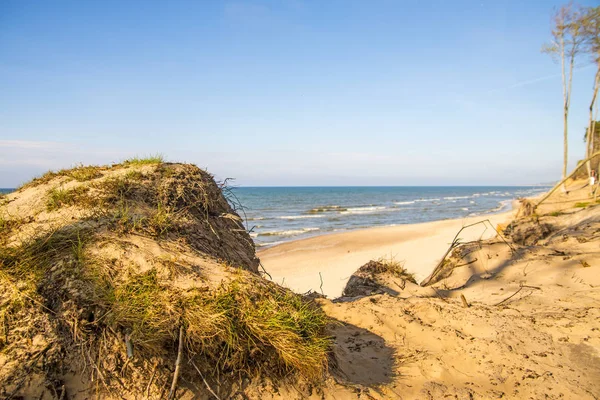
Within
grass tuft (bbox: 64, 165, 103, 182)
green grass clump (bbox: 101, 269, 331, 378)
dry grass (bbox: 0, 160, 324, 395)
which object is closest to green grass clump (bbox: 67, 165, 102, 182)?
grass tuft (bbox: 64, 165, 103, 182)

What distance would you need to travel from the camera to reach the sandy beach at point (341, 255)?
36.7 feet

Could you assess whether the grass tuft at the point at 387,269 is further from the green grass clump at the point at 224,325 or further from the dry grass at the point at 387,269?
the green grass clump at the point at 224,325

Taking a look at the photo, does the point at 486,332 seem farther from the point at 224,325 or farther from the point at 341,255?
the point at 341,255

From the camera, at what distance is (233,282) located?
276 centimetres

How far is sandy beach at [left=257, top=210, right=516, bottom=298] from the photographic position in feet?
36.7

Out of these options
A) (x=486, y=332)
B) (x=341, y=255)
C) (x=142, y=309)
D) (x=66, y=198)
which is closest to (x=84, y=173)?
(x=66, y=198)

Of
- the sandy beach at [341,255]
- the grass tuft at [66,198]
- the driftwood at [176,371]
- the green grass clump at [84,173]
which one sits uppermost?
the green grass clump at [84,173]

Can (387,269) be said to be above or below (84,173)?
below

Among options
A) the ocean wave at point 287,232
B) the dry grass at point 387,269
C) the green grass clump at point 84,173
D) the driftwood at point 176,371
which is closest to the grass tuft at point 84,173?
the green grass clump at point 84,173

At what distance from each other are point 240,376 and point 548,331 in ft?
12.2

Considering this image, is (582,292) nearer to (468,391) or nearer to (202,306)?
(468,391)

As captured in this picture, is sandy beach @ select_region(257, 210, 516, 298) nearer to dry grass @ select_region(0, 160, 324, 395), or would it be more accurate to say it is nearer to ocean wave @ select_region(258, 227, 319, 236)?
ocean wave @ select_region(258, 227, 319, 236)

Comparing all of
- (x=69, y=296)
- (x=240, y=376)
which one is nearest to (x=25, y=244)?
(x=69, y=296)

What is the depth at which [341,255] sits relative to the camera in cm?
1564
